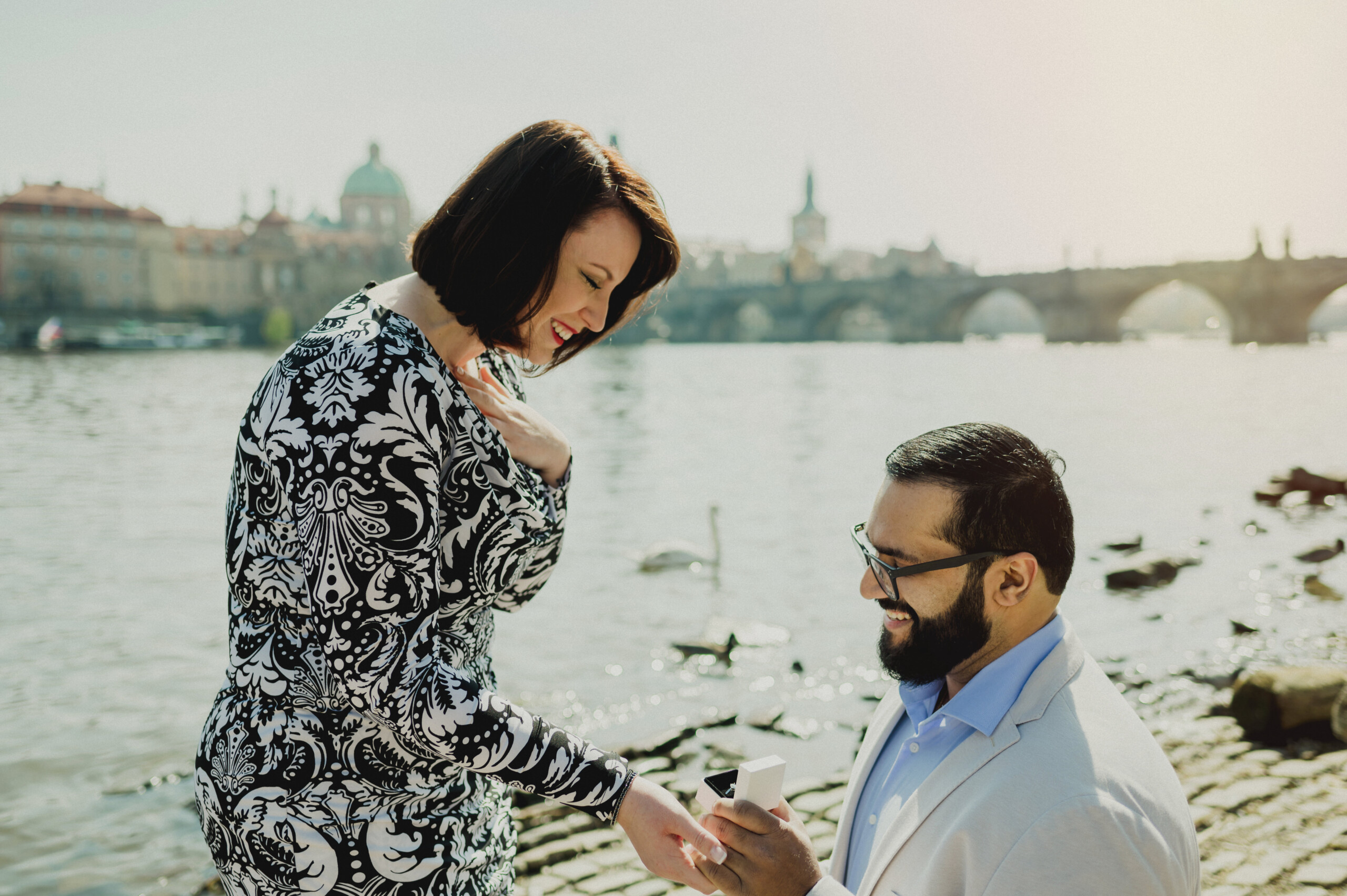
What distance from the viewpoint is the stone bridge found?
52.3 metres

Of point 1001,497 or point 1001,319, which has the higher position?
point 1001,497

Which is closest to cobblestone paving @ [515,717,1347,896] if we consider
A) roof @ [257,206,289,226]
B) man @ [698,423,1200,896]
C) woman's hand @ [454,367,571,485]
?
man @ [698,423,1200,896]

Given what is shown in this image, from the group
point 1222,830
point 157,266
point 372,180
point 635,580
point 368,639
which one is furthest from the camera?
point 372,180

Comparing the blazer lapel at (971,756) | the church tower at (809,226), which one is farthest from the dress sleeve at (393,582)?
the church tower at (809,226)

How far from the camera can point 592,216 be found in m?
1.43

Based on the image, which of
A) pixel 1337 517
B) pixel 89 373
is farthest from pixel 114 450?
pixel 89 373

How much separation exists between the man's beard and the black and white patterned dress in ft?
1.77

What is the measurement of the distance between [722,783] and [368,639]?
0.66m

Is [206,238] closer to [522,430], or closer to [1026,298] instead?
[1026,298]

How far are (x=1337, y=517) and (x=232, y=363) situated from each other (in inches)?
1891

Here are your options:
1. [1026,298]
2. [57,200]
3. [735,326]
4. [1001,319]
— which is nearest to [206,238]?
[57,200]

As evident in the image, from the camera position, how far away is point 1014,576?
154 centimetres

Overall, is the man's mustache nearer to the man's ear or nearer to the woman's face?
the man's ear

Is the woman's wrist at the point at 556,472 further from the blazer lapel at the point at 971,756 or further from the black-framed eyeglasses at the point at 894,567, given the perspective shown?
the blazer lapel at the point at 971,756
